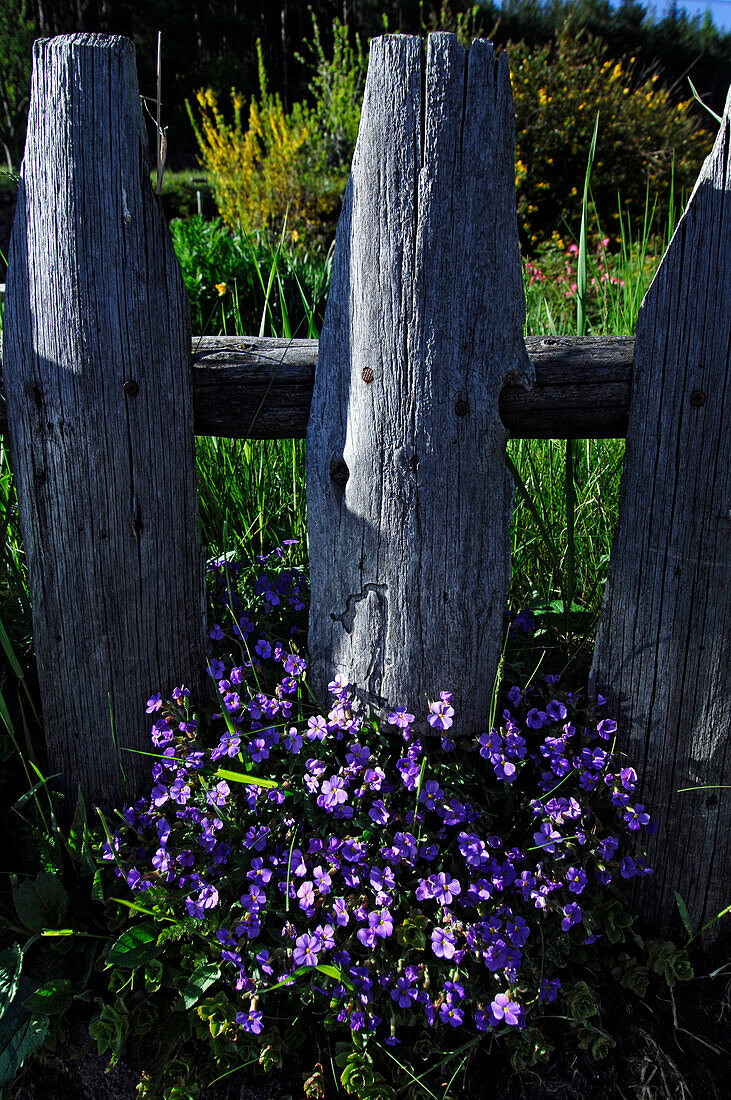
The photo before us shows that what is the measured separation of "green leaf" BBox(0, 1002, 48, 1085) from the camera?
1.37 meters

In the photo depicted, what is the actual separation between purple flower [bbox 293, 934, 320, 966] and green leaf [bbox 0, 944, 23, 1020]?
559 millimetres

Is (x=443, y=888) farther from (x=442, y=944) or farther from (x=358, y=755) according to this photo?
(x=358, y=755)

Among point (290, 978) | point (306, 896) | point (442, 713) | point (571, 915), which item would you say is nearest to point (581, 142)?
point (442, 713)

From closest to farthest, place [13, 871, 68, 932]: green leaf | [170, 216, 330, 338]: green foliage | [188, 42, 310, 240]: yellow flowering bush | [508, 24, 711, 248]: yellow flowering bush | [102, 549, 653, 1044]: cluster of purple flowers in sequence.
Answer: [102, 549, 653, 1044]: cluster of purple flowers
[13, 871, 68, 932]: green leaf
[170, 216, 330, 338]: green foliage
[188, 42, 310, 240]: yellow flowering bush
[508, 24, 711, 248]: yellow flowering bush

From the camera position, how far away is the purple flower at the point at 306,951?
130 cm

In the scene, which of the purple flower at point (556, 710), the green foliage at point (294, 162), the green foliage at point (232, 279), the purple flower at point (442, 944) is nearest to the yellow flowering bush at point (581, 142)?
the green foliage at point (294, 162)

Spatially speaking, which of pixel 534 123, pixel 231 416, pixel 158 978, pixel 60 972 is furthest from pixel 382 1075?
pixel 534 123

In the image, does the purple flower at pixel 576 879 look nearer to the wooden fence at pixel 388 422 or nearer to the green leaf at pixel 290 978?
the wooden fence at pixel 388 422

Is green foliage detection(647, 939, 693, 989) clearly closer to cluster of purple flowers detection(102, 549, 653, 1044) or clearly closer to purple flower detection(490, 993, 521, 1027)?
cluster of purple flowers detection(102, 549, 653, 1044)

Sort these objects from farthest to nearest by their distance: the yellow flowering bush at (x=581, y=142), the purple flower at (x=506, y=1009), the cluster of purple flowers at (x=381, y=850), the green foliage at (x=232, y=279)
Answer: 1. the yellow flowering bush at (x=581, y=142)
2. the green foliage at (x=232, y=279)
3. the cluster of purple flowers at (x=381, y=850)
4. the purple flower at (x=506, y=1009)

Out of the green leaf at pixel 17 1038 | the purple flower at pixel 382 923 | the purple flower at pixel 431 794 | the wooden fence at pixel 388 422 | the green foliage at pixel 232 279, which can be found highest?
the green foliage at pixel 232 279

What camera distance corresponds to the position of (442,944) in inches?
52.1

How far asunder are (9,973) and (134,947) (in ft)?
0.83

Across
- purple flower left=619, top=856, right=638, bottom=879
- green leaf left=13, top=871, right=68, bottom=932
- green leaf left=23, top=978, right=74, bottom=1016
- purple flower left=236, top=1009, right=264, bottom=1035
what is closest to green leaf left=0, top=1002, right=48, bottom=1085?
green leaf left=23, top=978, right=74, bottom=1016
